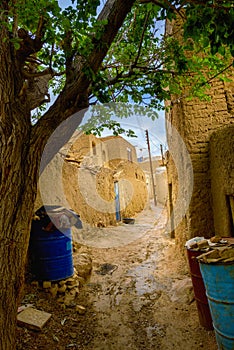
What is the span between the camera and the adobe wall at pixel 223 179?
348 centimetres

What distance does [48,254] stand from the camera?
3.57 metres

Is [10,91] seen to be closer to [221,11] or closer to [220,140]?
[221,11]

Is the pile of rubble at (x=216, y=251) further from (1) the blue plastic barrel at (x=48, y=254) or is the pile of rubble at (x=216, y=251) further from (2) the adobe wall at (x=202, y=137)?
(1) the blue plastic barrel at (x=48, y=254)

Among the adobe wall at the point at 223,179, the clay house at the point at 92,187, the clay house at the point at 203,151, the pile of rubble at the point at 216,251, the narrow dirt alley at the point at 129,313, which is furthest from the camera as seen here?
the clay house at the point at 92,187

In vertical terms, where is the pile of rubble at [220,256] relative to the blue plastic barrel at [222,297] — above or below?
above

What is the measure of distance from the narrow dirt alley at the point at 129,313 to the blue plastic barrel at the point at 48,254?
287mm

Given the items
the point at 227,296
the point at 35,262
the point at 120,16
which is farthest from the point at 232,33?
the point at 35,262

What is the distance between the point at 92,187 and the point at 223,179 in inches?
239

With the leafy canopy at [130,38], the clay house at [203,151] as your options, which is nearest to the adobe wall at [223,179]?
the clay house at [203,151]

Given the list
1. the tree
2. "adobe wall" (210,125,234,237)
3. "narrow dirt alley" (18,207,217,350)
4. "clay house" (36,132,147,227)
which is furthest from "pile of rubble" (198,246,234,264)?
"clay house" (36,132,147,227)

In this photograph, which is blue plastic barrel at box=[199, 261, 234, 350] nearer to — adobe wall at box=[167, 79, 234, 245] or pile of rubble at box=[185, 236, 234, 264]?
pile of rubble at box=[185, 236, 234, 264]

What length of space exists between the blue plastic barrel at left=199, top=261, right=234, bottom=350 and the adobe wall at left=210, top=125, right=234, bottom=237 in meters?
1.64

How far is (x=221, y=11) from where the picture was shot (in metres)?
1.61

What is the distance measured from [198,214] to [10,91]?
3.64 meters
